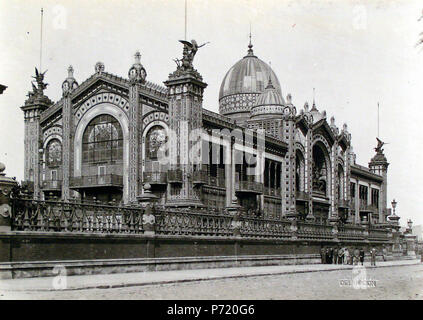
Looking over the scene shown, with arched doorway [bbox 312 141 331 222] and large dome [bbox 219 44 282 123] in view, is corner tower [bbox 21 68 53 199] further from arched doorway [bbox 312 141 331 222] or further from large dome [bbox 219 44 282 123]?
arched doorway [bbox 312 141 331 222]

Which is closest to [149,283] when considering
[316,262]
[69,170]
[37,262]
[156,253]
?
[37,262]

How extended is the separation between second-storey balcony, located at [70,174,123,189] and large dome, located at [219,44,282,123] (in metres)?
24.1

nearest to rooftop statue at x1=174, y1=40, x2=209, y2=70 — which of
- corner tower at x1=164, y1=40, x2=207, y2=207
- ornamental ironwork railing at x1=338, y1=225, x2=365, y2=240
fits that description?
corner tower at x1=164, y1=40, x2=207, y2=207

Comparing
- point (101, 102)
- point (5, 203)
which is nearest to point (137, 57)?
point (101, 102)

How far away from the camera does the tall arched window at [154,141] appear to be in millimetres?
40691

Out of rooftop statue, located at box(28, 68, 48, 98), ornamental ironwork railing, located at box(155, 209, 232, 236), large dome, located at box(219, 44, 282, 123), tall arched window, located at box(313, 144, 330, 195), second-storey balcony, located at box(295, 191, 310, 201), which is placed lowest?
ornamental ironwork railing, located at box(155, 209, 232, 236)

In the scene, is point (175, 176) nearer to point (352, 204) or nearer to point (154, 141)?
point (154, 141)

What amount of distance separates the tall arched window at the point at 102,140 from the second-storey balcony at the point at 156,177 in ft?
10.5

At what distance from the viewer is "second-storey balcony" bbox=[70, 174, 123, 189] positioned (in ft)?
136

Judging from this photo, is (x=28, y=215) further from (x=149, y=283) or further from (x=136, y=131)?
(x=136, y=131)

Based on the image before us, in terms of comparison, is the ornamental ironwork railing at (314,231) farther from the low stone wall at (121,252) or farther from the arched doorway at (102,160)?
the arched doorway at (102,160)

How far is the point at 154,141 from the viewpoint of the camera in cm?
4112

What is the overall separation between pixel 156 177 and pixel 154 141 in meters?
2.66

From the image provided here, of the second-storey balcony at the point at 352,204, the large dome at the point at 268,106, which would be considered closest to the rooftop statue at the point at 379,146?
the second-storey balcony at the point at 352,204
